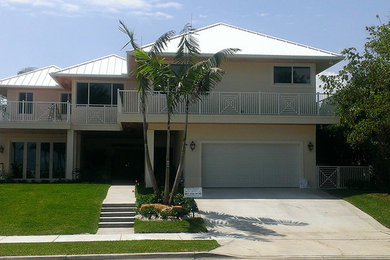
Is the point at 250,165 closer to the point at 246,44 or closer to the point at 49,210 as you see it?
the point at 246,44

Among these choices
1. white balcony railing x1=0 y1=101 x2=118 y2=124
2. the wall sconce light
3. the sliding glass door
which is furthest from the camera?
the sliding glass door

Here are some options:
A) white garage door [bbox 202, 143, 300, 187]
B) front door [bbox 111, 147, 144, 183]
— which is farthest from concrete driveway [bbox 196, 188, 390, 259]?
front door [bbox 111, 147, 144, 183]

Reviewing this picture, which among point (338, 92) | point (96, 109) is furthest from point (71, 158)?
point (338, 92)

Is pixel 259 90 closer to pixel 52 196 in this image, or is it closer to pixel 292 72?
pixel 292 72

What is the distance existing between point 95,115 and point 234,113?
7.99 metres

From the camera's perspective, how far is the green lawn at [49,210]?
13281 millimetres

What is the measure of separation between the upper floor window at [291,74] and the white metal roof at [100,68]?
8185 mm

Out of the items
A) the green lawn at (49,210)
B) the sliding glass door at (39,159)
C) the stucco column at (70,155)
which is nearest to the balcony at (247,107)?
the green lawn at (49,210)

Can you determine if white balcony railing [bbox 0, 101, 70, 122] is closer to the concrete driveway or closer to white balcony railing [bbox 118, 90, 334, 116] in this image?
white balcony railing [bbox 118, 90, 334, 116]

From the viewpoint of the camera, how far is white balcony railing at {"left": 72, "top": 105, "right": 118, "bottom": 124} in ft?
76.9

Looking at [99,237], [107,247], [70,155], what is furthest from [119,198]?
[70,155]

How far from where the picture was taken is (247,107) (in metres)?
19.9

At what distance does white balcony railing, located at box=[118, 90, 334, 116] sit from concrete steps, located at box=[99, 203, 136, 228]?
4831 millimetres

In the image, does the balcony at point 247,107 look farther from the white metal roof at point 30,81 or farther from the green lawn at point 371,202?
the white metal roof at point 30,81
